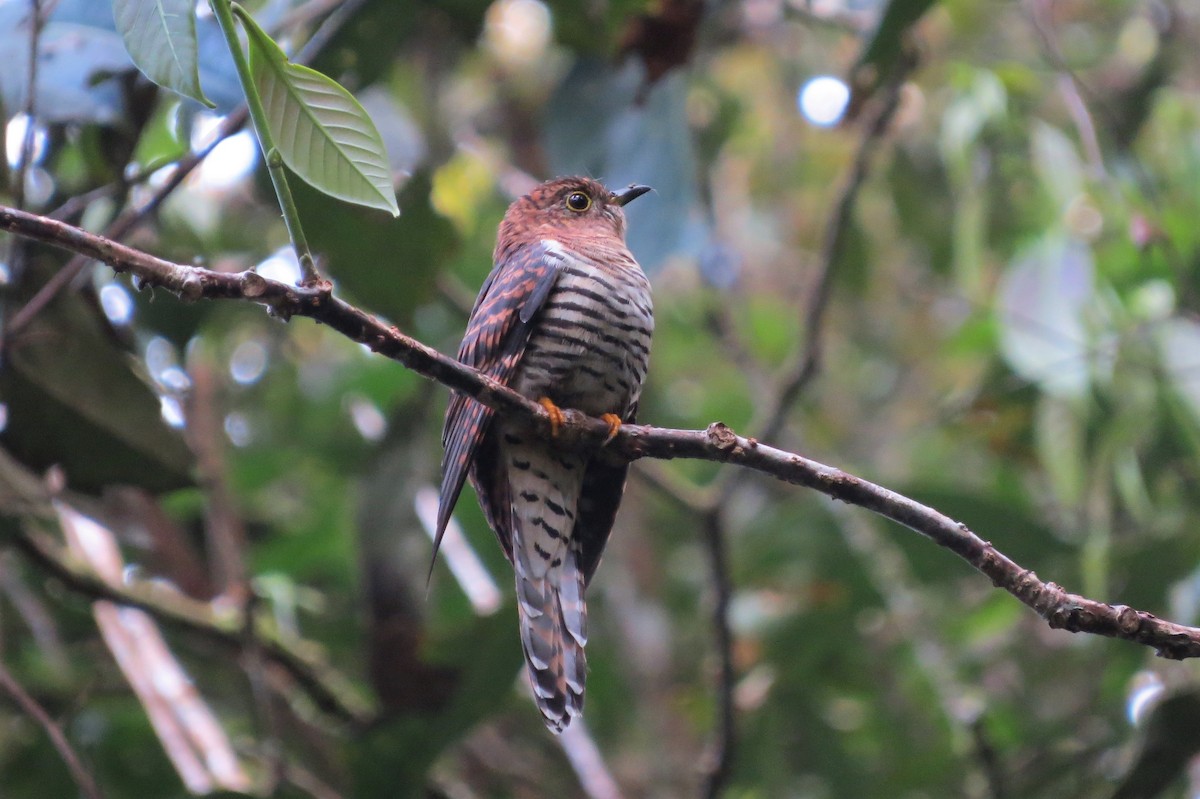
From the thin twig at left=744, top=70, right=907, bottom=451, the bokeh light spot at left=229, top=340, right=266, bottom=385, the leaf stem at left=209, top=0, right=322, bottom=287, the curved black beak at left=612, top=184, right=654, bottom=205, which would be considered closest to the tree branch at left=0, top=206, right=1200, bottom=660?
the leaf stem at left=209, top=0, right=322, bottom=287

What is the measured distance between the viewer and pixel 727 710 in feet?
11.6

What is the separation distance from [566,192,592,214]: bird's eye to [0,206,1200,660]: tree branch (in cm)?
172

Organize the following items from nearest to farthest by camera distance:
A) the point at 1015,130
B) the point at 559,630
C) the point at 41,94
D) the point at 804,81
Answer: the point at 559,630
the point at 41,94
the point at 1015,130
the point at 804,81

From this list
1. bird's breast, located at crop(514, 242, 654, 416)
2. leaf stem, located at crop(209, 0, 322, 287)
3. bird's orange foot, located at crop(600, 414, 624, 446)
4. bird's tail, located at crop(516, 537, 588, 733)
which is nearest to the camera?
leaf stem, located at crop(209, 0, 322, 287)

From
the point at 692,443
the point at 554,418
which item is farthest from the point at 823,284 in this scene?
the point at 692,443

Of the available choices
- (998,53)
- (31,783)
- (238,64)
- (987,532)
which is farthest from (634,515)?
(238,64)

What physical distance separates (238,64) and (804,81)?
5289 millimetres

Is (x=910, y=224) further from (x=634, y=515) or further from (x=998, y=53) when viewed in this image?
(x=634, y=515)

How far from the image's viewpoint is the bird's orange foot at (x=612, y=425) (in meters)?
2.54

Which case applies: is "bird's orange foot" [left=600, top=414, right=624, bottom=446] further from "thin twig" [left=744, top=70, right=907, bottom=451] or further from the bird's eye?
the bird's eye

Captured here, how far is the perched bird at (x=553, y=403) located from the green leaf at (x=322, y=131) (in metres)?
1.16

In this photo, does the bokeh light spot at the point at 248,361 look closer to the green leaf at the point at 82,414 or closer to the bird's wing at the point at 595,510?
the green leaf at the point at 82,414

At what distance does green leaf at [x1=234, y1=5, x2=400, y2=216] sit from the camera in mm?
1680

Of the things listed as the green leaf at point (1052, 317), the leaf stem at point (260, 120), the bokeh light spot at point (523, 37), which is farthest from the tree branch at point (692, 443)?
the bokeh light spot at point (523, 37)
